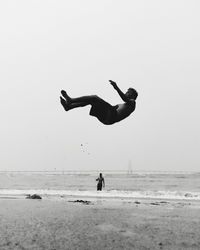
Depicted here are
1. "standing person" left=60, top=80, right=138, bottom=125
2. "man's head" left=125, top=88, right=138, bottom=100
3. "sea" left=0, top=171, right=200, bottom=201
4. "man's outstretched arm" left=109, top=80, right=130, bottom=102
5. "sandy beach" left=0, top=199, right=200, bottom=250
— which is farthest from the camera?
"sea" left=0, top=171, right=200, bottom=201

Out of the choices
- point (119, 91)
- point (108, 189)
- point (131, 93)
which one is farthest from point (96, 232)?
point (108, 189)

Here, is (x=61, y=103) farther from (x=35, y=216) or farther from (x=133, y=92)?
(x=35, y=216)

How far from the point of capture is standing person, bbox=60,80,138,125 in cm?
705

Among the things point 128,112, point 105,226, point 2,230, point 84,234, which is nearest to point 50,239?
point 84,234

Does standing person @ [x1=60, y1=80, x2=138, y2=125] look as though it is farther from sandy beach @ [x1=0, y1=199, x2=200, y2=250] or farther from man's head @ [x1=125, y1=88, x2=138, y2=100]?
sandy beach @ [x1=0, y1=199, x2=200, y2=250]

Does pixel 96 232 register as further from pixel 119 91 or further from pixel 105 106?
pixel 119 91

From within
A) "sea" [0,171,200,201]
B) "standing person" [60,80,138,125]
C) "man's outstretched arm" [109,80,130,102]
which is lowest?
"sea" [0,171,200,201]

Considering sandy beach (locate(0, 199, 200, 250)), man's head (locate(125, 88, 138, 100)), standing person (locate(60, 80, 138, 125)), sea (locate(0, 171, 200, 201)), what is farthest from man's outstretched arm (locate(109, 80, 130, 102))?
sea (locate(0, 171, 200, 201))

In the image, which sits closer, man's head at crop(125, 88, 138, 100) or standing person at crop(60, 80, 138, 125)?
standing person at crop(60, 80, 138, 125)

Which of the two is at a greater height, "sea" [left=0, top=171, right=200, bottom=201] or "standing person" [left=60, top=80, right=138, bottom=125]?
"standing person" [left=60, top=80, right=138, bottom=125]

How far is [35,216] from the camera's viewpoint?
13141 millimetres

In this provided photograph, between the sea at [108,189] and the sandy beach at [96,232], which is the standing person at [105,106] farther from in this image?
the sea at [108,189]

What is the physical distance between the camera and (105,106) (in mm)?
7234

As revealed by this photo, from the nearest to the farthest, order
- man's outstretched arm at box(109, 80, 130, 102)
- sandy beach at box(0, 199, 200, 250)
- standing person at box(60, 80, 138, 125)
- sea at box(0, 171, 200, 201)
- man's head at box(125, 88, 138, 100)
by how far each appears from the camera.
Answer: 1. man's outstretched arm at box(109, 80, 130, 102)
2. standing person at box(60, 80, 138, 125)
3. man's head at box(125, 88, 138, 100)
4. sandy beach at box(0, 199, 200, 250)
5. sea at box(0, 171, 200, 201)
